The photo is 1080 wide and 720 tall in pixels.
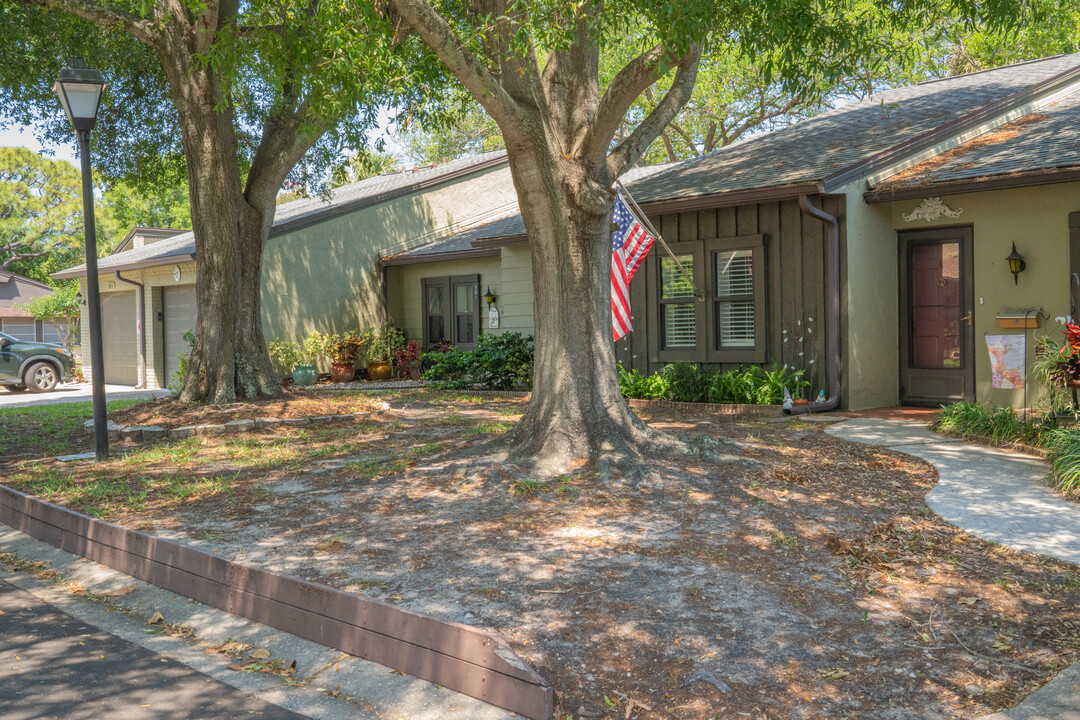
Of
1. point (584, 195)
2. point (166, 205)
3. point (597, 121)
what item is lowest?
point (584, 195)

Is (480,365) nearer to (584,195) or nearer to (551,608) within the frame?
(584,195)

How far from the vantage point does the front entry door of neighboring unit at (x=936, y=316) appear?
36.8ft

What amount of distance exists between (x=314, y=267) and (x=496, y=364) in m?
5.61

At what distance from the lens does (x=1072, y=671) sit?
3752 mm

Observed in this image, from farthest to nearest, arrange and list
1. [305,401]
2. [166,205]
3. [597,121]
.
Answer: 1. [166,205]
2. [305,401]
3. [597,121]

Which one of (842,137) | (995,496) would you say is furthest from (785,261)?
(995,496)

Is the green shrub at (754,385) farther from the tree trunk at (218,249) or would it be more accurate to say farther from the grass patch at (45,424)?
the grass patch at (45,424)

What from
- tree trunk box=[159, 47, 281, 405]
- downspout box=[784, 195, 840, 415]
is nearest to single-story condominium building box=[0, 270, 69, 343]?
tree trunk box=[159, 47, 281, 405]

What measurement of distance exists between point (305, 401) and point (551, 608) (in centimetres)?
855

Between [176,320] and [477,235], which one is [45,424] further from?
[477,235]

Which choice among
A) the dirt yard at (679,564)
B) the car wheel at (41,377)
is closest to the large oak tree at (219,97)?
the dirt yard at (679,564)

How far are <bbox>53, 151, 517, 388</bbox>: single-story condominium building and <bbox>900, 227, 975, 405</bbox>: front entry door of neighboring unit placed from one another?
9032 mm

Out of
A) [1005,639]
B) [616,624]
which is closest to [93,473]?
[616,624]

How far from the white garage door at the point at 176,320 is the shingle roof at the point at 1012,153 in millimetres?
14538
